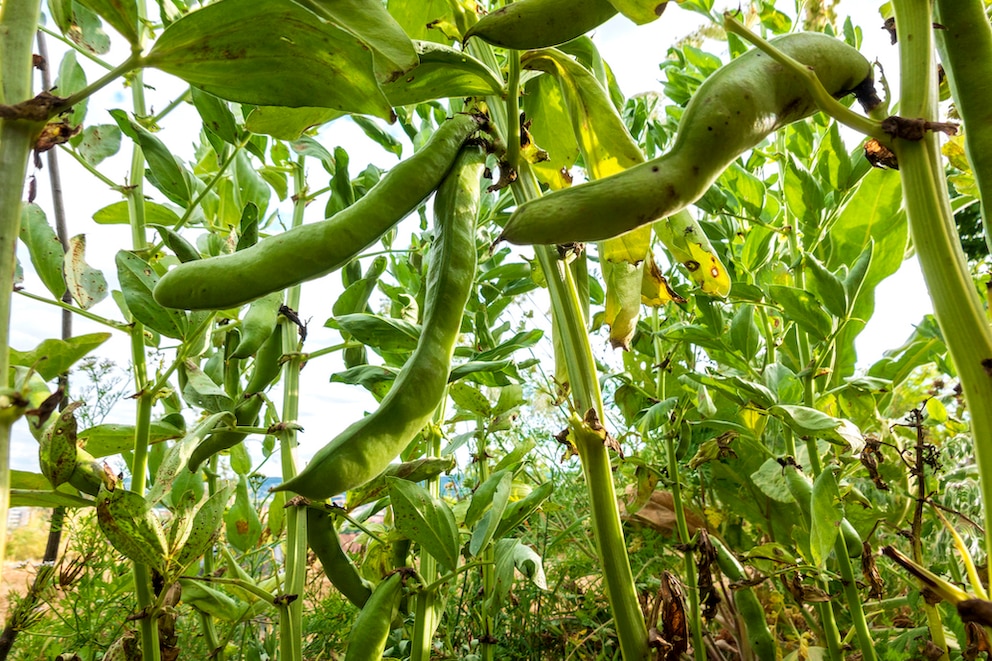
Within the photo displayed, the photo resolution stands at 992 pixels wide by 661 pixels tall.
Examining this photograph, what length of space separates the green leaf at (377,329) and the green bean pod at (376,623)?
27 centimetres

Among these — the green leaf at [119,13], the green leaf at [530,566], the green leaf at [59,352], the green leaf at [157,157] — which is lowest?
the green leaf at [530,566]

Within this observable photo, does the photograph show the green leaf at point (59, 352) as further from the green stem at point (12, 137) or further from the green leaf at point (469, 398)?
the green leaf at point (469, 398)

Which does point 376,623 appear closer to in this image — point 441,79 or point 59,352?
point 59,352

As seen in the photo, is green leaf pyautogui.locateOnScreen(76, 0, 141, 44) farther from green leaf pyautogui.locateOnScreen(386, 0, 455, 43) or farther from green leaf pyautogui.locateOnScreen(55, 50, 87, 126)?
green leaf pyautogui.locateOnScreen(55, 50, 87, 126)

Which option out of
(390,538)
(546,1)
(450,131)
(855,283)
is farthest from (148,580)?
(855,283)

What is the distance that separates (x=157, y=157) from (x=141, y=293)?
17 centimetres

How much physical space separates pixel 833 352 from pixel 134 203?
87 centimetres

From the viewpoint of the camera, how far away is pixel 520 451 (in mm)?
819

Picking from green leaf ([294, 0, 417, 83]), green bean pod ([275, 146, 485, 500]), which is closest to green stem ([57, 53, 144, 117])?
green leaf ([294, 0, 417, 83])

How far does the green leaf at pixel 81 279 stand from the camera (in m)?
0.57

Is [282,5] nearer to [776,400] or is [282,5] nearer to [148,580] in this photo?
[148,580]

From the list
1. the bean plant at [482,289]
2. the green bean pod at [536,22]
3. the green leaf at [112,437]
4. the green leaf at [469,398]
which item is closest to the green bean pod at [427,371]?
the bean plant at [482,289]

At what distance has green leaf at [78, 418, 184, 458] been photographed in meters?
0.63

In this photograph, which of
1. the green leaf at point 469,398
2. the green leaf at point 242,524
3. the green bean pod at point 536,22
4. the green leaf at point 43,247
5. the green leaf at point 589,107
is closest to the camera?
the green bean pod at point 536,22
